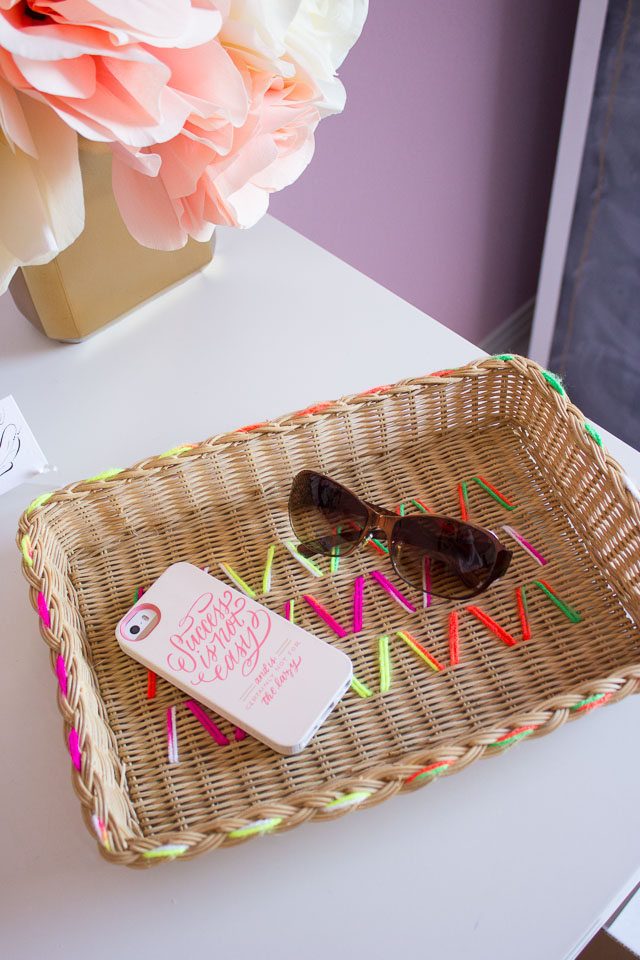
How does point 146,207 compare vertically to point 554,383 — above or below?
above

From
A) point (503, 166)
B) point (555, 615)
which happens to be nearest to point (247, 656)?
point (555, 615)

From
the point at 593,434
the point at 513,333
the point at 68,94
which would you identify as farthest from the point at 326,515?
the point at 513,333

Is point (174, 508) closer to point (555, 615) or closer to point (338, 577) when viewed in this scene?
point (338, 577)

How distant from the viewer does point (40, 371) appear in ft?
2.31

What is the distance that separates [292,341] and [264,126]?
10.7 inches

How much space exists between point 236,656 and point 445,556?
164 mm

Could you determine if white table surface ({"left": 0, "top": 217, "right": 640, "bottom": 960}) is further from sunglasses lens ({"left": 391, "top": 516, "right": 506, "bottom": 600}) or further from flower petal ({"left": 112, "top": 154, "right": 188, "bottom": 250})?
flower petal ({"left": 112, "top": 154, "right": 188, "bottom": 250})

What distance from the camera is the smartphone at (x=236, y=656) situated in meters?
0.48

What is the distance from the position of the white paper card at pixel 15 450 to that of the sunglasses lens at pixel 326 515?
0.22 metres

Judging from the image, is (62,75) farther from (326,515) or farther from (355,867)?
(355,867)

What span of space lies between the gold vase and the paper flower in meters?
0.13

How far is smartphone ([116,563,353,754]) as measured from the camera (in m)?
0.48

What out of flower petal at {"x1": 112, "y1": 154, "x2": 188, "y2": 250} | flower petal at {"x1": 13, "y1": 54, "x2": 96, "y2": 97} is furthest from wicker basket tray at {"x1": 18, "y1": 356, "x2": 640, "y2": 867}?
flower petal at {"x1": 13, "y1": 54, "x2": 96, "y2": 97}

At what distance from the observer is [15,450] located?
611 mm
